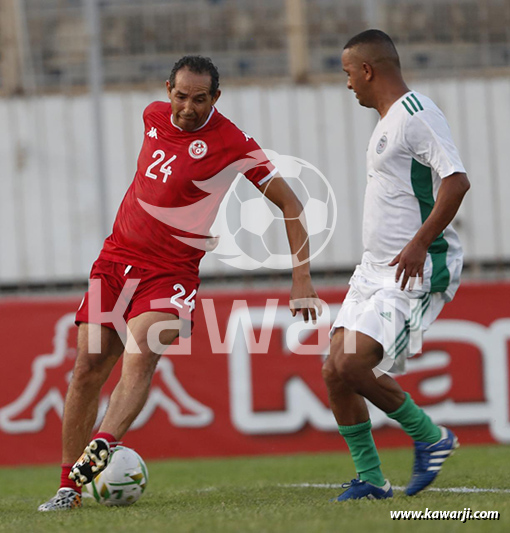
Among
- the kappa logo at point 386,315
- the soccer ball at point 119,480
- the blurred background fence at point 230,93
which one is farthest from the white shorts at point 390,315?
the blurred background fence at point 230,93

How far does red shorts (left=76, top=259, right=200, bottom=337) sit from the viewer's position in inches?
201

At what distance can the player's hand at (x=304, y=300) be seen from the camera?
16.3 ft

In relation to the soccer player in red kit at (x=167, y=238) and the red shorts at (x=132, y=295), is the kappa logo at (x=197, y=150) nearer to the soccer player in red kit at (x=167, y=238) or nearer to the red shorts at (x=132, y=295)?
the soccer player in red kit at (x=167, y=238)

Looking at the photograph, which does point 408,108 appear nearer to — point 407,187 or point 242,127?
point 407,187

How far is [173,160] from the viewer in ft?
17.1

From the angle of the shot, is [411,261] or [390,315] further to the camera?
[390,315]

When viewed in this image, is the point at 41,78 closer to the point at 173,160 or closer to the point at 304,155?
the point at 304,155

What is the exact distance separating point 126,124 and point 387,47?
6.97 m

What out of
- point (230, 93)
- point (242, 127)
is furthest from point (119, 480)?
point (230, 93)

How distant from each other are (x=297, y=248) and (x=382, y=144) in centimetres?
67

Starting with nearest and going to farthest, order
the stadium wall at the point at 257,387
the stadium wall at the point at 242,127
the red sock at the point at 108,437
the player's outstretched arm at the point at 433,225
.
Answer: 1. the player's outstretched arm at the point at 433,225
2. the red sock at the point at 108,437
3. the stadium wall at the point at 257,387
4. the stadium wall at the point at 242,127

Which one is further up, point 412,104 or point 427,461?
point 412,104

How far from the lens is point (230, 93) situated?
11.4 m

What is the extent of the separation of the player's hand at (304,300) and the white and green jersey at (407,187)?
337mm
